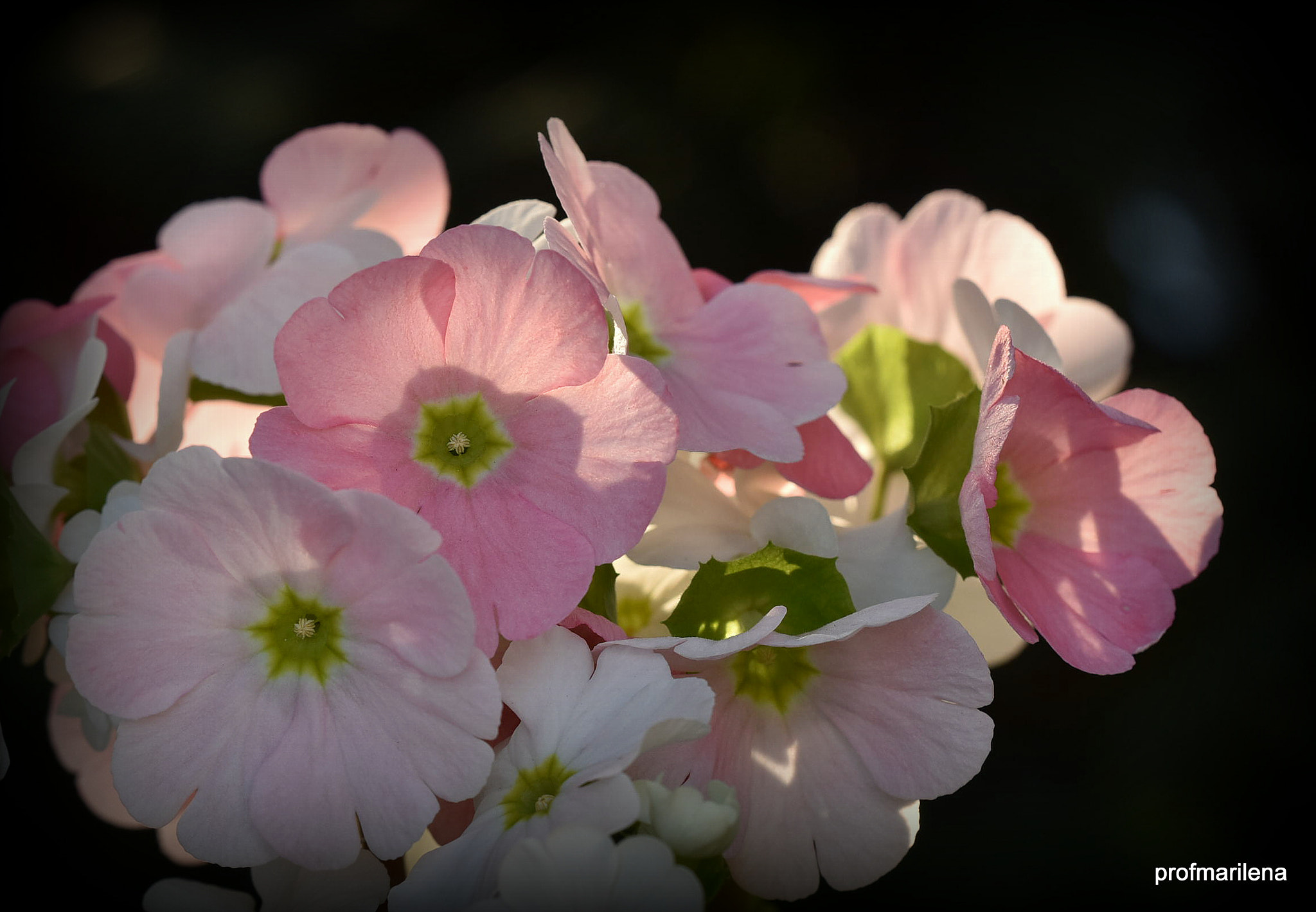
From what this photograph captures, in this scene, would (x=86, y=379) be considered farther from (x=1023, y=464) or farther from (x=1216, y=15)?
(x=1216, y=15)

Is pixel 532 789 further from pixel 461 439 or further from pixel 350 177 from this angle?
pixel 350 177

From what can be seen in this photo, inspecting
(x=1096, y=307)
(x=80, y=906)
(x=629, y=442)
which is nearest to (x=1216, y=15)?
(x=1096, y=307)

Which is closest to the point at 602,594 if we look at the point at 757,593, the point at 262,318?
the point at 757,593

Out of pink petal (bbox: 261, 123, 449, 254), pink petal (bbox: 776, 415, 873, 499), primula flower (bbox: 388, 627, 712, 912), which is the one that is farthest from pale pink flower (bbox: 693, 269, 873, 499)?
pink petal (bbox: 261, 123, 449, 254)

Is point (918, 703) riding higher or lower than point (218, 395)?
lower

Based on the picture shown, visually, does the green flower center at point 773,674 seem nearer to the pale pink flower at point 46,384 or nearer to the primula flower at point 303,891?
the primula flower at point 303,891

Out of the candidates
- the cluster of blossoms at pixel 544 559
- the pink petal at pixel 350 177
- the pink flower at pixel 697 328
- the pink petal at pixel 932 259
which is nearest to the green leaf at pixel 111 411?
the cluster of blossoms at pixel 544 559

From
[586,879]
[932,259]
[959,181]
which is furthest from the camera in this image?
[959,181]
